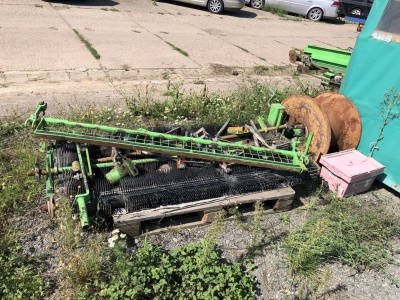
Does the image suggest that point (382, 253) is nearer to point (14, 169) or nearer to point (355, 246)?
point (355, 246)

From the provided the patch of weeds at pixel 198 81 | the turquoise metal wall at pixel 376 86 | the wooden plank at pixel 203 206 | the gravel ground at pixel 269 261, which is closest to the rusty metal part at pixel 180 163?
the wooden plank at pixel 203 206

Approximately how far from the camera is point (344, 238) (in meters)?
3.37

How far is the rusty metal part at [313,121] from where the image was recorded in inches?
160

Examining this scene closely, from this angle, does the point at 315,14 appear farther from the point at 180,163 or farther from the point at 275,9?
the point at 180,163

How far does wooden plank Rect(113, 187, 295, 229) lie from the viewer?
3.06m

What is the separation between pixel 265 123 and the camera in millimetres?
4562

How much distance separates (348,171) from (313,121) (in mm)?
734

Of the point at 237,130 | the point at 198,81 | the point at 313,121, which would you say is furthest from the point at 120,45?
the point at 313,121

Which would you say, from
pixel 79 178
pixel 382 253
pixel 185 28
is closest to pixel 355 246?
pixel 382 253

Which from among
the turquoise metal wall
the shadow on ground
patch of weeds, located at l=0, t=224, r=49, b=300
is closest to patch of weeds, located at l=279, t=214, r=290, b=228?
the turquoise metal wall

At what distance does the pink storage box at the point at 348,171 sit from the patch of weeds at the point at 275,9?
11987mm

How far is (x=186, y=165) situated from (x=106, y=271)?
137 centimetres

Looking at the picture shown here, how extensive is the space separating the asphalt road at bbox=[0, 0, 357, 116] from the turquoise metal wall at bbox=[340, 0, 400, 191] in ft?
10.0

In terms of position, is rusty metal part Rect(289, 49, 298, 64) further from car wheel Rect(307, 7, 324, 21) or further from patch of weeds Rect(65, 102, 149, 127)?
car wheel Rect(307, 7, 324, 21)
